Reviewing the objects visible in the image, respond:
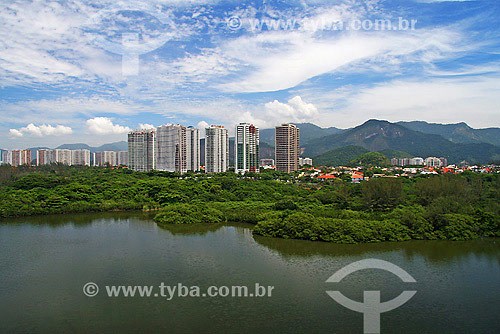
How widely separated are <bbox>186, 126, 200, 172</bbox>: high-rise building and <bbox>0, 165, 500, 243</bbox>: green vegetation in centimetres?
1243

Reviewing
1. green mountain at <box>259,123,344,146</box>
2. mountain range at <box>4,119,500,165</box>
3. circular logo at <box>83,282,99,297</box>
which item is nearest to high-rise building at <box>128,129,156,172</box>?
circular logo at <box>83,282,99,297</box>

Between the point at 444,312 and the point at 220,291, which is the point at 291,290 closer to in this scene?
the point at 220,291

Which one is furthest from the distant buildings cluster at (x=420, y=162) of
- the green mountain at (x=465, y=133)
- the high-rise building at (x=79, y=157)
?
the high-rise building at (x=79, y=157)

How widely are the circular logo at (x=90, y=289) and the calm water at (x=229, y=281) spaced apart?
0.08 metres

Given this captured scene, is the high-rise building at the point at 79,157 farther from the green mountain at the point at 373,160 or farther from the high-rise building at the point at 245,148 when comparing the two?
the green mountain at the point at 373,160

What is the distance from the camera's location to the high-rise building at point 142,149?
32719 mm

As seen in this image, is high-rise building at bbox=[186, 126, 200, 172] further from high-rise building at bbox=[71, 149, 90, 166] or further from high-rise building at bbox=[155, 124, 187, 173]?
high-rise building at bbox=[71, 149, 90, 166]

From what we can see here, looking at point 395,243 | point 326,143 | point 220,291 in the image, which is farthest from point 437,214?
point 326,143

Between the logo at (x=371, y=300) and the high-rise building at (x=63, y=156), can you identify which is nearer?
the logo at (x=371, y=300)

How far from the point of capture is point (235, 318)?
544 cm

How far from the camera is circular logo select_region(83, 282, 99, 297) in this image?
627cm

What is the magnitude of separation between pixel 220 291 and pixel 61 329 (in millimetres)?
2557

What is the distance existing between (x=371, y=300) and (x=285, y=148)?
1064 inches

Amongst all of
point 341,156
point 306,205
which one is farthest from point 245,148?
point 341,156
